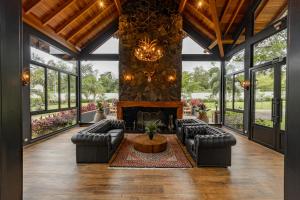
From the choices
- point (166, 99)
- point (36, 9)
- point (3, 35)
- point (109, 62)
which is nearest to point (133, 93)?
point (166, 99)

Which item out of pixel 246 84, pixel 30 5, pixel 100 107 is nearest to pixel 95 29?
pixel 30 5

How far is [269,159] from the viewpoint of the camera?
457 cm

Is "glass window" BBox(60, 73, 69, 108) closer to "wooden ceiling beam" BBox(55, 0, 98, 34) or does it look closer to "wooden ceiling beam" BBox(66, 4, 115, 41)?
"wooden ceiling beam" BBox(66, 4, 115, 41)

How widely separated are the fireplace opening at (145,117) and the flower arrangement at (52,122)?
2609mm

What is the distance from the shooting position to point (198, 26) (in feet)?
28.2

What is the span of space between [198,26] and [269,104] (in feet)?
16.0

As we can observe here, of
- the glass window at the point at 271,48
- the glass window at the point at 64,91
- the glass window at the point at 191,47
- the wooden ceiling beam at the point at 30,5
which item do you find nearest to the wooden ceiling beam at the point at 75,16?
the wooden ceiling beam at the point at 30,5

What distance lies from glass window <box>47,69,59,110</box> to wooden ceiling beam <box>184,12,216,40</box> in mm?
6513

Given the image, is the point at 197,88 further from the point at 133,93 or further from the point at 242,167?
the point at 242,167

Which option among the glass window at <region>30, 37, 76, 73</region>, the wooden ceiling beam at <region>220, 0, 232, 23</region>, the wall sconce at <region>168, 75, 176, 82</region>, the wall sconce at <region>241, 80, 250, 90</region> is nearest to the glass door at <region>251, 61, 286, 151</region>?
the wall sconce at <region>241, 80, 250, 90</region>

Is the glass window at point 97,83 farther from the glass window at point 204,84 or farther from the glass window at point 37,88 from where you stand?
the glass window at point 204,84

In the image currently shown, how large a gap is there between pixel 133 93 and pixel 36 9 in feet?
15.3

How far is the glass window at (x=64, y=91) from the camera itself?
785cm

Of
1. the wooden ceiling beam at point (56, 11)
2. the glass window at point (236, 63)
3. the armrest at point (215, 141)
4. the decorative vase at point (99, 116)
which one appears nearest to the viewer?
the armrest at point (215, 141)
